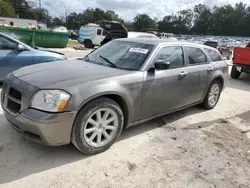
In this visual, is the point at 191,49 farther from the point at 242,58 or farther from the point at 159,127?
the point at 242,58

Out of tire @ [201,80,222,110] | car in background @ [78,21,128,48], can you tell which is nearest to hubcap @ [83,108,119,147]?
tire @ [201,80,222,110]

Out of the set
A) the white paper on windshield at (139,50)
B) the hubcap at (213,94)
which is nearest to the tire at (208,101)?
the hubcap at (213,94)

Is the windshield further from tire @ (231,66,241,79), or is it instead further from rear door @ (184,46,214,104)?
tire @ (231,66,241,79)

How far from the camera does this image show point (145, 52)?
156 inches

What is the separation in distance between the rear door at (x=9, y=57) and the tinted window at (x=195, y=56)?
4022 mm

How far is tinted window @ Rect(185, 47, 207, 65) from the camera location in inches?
185

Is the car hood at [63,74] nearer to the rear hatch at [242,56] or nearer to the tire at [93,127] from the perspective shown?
the tire at [93,127]

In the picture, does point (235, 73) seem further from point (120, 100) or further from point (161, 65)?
point (120, 100)

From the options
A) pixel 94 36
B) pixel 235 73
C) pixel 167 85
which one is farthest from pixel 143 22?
pixel 167 85

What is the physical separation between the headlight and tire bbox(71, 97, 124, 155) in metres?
0.27

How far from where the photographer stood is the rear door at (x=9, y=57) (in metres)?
5.97

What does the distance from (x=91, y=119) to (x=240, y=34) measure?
342 feet

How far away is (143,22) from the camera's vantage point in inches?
4023

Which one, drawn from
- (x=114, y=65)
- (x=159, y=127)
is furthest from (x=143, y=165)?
(x=114, y=65)
